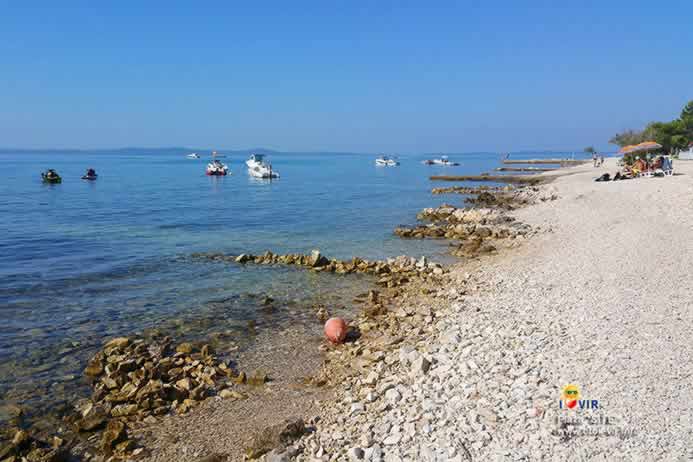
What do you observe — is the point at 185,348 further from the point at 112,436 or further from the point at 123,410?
the point at 112,436

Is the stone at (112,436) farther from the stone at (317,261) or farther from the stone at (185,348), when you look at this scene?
the stone at (317,261)

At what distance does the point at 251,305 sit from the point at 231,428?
625 cm

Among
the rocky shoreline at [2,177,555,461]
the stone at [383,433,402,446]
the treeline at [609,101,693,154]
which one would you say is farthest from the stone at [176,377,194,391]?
the treeline at [609,101,693,154]

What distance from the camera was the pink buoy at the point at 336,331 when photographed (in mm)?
10430

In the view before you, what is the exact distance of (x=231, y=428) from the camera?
738 centimetres

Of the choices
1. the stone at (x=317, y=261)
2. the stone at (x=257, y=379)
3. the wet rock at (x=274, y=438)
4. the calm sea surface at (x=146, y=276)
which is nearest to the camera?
the wet rock at (x=274, y=438)

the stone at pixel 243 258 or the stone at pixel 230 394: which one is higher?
the stone at pixel 243 258

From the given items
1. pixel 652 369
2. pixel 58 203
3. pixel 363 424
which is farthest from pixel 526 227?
pixel 58 203

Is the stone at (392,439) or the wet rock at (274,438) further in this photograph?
the wet rock at (274,438)

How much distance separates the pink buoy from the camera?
411 inches

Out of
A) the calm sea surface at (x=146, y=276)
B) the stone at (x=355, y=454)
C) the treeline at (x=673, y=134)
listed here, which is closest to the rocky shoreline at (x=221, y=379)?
the stone at (x=355, y=454)

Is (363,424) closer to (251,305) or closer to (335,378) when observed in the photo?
(335,378)

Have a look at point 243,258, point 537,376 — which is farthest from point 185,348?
point 243,258

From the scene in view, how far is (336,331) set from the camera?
1044 cm
